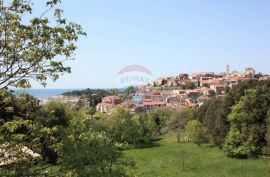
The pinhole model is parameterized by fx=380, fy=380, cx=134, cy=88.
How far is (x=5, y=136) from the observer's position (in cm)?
829

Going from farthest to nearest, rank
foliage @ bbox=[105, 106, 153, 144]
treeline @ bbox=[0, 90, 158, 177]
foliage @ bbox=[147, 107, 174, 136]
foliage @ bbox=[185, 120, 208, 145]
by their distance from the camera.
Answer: foliage @ bbox=[147, 107, 174, 136] < foliage @ bbox=[105, 106, 153, 144] < foliage @ bbox=[185, 120, 208, 145] < treeline @ bbox=[0, 90, 158, 177]

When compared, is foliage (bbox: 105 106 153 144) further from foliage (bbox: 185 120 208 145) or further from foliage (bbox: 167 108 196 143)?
foliage (bbox: 185 120 208 145)

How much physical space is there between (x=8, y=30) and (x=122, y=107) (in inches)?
1712

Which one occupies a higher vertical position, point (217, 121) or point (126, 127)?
point (217, 121)

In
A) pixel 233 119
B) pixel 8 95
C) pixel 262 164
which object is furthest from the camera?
pixel 233 119

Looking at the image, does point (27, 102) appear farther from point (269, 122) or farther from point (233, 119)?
point (233, 119)

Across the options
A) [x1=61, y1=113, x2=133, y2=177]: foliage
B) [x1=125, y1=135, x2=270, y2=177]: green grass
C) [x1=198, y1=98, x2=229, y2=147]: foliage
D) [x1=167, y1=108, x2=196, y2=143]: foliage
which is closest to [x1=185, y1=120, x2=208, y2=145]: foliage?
[x1=198, y1=98, x2=229, y2=147]: foliage

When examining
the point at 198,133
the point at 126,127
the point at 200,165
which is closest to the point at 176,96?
the point at 126,127

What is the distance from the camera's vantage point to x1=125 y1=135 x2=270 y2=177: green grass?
27.9 meters

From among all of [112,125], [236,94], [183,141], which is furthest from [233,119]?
[112,125]

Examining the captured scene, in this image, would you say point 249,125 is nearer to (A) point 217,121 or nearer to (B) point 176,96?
(A) point 217,121

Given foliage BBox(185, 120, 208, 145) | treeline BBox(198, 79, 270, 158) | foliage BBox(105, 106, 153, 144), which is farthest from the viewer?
foliage BBox(105, 106, 153, 144)

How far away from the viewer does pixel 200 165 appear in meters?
31.4

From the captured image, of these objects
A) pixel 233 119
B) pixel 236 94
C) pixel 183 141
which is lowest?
pixel 183 141
